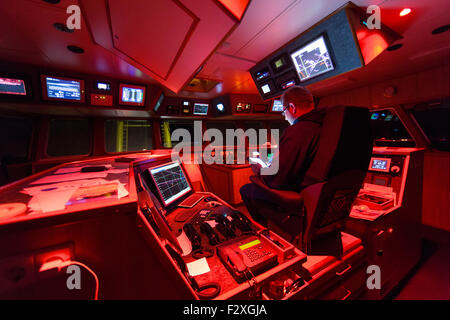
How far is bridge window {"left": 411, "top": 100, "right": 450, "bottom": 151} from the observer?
8.84ft

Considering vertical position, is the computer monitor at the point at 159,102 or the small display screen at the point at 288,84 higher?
the computer monitor at the point at 159,102

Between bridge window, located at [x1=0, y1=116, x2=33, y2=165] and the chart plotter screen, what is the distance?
373cm

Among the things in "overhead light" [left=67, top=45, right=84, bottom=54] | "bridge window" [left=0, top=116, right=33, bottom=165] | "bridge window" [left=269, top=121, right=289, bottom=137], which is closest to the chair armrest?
"overhead light" [left=67, top=45, right=84, bottom=54]

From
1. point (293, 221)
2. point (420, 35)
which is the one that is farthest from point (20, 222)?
point (420, 35)

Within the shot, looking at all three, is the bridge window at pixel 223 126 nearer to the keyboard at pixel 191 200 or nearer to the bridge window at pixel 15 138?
the keyboard at pixel 191 200

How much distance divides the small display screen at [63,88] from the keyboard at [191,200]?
3.04m

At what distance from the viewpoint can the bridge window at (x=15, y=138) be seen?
130 inches

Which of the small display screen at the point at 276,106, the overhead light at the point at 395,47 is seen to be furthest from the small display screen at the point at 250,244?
the small display screen at the point at 276,106

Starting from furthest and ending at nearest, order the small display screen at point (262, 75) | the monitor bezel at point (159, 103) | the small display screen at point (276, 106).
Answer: the small display screen at point (276, 106) < the monitor bezel at point (159, 103) < the small display screen at point (262, 75)

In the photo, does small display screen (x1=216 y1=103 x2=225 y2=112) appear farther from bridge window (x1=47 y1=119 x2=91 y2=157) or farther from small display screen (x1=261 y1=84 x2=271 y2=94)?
bridge window (x1=47 y1=119 x2=91 y2=157)

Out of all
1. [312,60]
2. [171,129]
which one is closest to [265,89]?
[312,60]

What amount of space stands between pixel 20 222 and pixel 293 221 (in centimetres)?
123

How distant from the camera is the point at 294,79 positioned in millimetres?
2434

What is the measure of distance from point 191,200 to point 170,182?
10.6 inches
